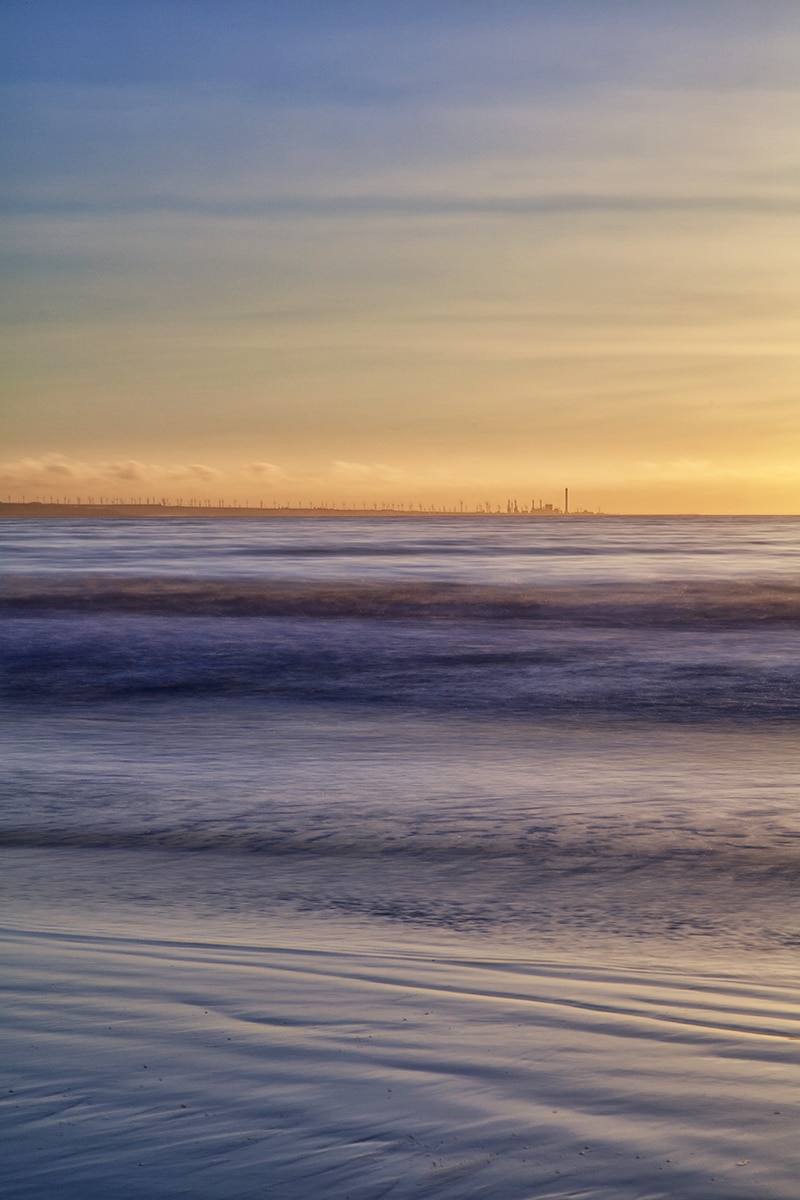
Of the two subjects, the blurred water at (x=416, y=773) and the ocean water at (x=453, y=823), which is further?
the blurred water at (x=416, y=773)

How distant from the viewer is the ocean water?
341cm

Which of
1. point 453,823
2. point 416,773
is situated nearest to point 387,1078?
point 453,823

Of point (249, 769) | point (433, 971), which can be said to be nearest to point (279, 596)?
point (249, 769)

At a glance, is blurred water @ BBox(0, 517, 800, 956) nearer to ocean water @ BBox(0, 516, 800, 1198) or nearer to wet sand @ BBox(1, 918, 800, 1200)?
ocean water @ BBox(0, 516, 800, 1198)

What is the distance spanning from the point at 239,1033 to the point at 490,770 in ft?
17.9

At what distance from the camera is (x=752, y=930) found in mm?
4688

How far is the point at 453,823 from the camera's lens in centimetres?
667

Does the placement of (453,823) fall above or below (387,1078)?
below

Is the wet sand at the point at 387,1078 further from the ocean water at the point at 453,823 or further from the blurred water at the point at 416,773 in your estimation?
the blurred water at the point at 416,773

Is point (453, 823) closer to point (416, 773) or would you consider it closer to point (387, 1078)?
point (416, 773)

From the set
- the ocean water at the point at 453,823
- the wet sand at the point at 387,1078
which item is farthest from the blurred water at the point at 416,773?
the wet sand at the point at 387,1078

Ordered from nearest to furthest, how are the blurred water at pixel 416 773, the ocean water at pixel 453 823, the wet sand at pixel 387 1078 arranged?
the wet sand at pixel 387 1078
the ocean water at pixel 453 823
the blurred water at pixel 416 773

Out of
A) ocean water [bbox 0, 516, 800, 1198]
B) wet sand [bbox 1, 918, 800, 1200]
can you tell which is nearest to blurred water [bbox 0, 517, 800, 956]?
ocean water [bbox 0, 516, 800, 1198]

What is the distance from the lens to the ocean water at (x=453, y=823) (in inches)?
134
